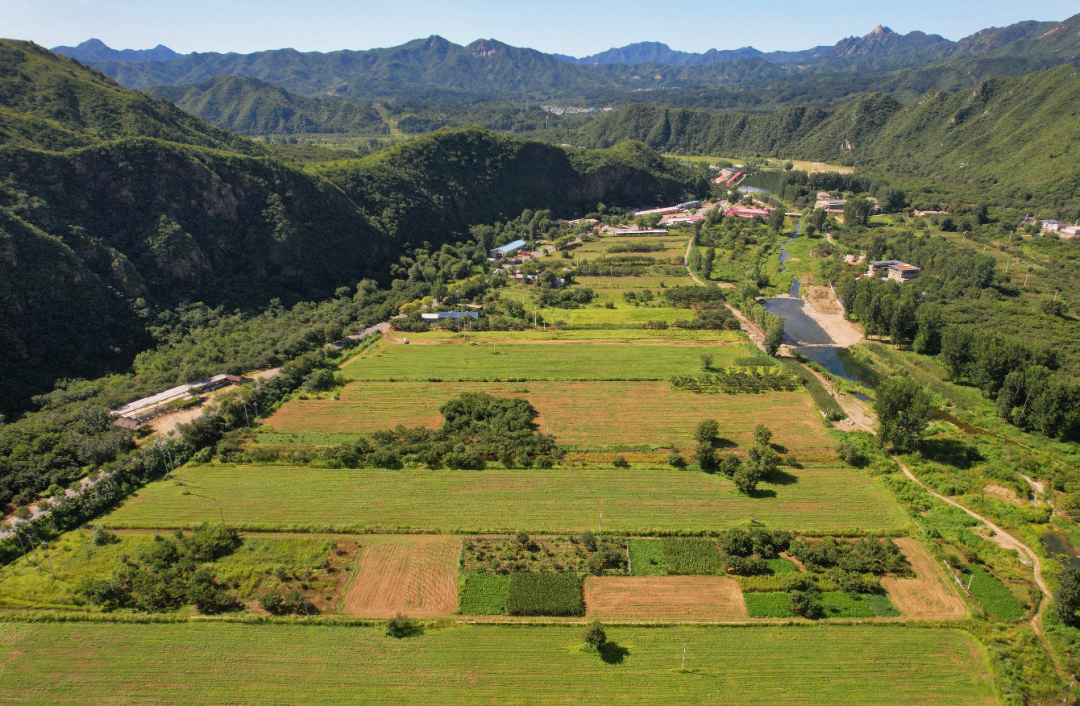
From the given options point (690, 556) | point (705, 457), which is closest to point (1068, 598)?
point (690, 556)

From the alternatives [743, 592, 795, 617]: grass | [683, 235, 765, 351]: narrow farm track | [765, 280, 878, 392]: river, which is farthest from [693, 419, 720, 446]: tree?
[683, 235, 765, 351]: narrow farm track

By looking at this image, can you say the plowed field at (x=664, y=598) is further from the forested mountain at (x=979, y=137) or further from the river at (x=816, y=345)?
the forested mountain at (x=979, y=137)

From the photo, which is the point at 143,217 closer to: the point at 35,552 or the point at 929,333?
the point at 35,552

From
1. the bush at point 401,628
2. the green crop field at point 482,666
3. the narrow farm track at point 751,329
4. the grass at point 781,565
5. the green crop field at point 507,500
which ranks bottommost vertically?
the green crop field at point 482,666

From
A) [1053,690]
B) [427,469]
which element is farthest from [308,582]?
[1053,690]

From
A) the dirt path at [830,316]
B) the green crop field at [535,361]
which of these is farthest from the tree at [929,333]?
the green crop field at [535,361]

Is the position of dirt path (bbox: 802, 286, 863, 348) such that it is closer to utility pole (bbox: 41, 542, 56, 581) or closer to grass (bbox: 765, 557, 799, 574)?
grass (bbox: 765, 557, 799, 574)
